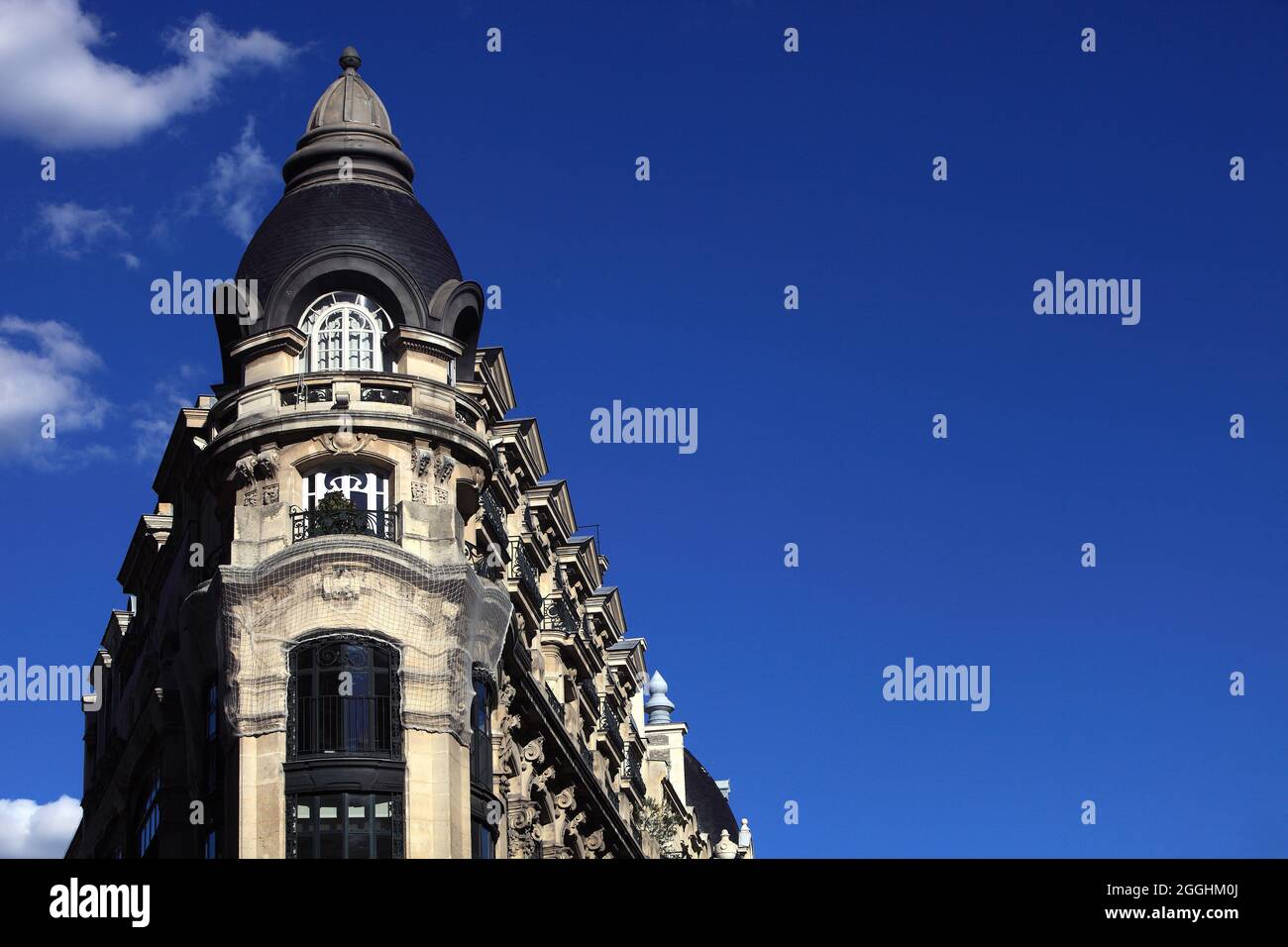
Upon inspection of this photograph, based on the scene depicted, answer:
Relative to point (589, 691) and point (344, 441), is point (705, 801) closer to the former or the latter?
point (589, 691)

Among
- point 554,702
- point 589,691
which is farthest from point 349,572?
point 589,691

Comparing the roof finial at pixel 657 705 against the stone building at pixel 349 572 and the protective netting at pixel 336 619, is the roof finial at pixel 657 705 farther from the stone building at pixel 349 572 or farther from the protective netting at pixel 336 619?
the protective netting at pixel 336 619

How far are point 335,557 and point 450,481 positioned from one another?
392 cm

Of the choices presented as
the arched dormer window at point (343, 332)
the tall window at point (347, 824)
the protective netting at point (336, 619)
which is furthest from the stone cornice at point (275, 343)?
the tall window at point (347, 824)

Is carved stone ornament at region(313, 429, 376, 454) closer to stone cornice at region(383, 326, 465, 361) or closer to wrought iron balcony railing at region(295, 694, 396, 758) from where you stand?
stone cornice at region(383, 326, 465, 361)

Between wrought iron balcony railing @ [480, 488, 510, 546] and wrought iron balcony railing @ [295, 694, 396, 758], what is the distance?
26.6 feet

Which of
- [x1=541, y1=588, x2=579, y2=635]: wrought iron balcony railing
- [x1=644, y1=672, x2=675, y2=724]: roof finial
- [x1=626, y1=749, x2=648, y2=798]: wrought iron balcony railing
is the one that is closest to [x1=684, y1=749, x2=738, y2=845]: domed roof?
[x1=644, y1=672, x2=675, y2=724]: roof finial

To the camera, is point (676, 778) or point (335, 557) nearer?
point (335, 557)

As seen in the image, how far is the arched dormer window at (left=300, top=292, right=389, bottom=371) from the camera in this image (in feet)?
160

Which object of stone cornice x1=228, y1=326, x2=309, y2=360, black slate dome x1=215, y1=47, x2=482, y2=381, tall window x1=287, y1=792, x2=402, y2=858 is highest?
black slate dome x1=215, y1=47, x2=482, y2=381

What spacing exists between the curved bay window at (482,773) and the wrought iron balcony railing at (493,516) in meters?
4.90

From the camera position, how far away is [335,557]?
148 ft
